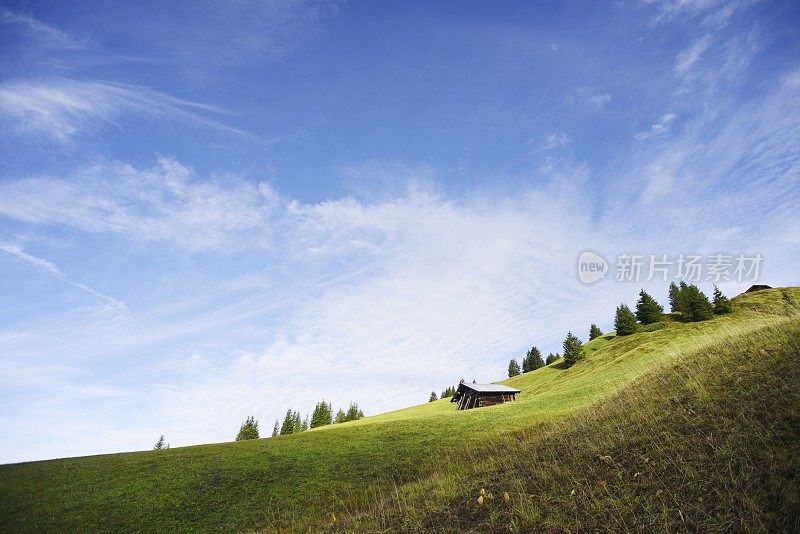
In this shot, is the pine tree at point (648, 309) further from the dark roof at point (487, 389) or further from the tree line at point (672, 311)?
the dark roof at point (487, 389)

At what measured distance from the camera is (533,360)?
118 m

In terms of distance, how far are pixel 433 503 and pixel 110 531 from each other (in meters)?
14.8

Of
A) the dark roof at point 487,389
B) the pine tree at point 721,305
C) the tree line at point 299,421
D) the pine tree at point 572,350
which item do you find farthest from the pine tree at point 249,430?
the pine tree at point 721,305

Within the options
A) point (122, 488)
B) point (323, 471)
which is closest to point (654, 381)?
point (323, 471)

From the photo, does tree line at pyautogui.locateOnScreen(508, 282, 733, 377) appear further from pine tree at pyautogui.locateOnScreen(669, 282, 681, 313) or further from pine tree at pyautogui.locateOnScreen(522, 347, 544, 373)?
pine tree at pyautogui.locateOnScreen(522, 347, 544, 373)

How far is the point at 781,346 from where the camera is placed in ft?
34.6

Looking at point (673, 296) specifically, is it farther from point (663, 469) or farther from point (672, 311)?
point (663, 469)

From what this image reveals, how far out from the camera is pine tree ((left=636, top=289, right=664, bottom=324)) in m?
70.6

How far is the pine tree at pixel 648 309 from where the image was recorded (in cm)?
7062

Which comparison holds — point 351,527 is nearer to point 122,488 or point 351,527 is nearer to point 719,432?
point 719,432

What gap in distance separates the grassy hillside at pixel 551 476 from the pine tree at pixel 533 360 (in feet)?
329

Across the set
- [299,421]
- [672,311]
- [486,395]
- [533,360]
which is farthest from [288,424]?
[672,311]

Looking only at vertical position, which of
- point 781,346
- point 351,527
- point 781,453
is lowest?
point 351,527

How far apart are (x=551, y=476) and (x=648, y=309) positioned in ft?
251
